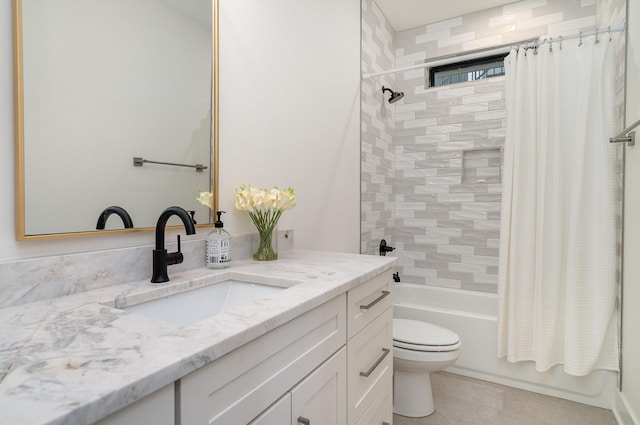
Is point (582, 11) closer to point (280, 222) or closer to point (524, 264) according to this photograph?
point (524, 264)

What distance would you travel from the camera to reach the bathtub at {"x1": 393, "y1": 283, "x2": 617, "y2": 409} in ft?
6.49

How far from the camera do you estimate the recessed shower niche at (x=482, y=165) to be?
2.74m

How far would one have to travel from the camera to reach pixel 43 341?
1.87 feet

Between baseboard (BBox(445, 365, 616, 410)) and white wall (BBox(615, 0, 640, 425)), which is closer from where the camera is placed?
white wall (BBox(615, 0, 640, 425))

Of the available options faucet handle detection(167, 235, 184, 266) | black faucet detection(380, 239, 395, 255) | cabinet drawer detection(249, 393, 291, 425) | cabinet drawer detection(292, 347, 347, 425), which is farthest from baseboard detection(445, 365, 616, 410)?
faucet handle detection(167, 235, 184, 266)

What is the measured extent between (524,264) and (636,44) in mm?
1257

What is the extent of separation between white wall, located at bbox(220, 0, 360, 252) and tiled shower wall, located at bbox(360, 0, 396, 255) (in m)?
0.13

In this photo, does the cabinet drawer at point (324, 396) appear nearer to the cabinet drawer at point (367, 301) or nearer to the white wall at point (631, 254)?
the cabinet drawer at point (367, 301)

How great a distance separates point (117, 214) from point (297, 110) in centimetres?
109

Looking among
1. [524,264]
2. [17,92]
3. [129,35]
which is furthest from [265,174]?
[524,264]

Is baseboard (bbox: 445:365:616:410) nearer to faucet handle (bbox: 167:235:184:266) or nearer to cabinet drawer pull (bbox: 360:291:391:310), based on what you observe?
cabinet drawer pull (bbox: 360:291:391:310)

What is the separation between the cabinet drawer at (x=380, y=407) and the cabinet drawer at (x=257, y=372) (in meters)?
0.43

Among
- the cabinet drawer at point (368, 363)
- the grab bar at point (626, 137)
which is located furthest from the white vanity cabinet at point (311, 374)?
the grab bar at point (626, 137)

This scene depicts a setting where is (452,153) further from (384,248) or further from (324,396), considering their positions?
(324,396)
